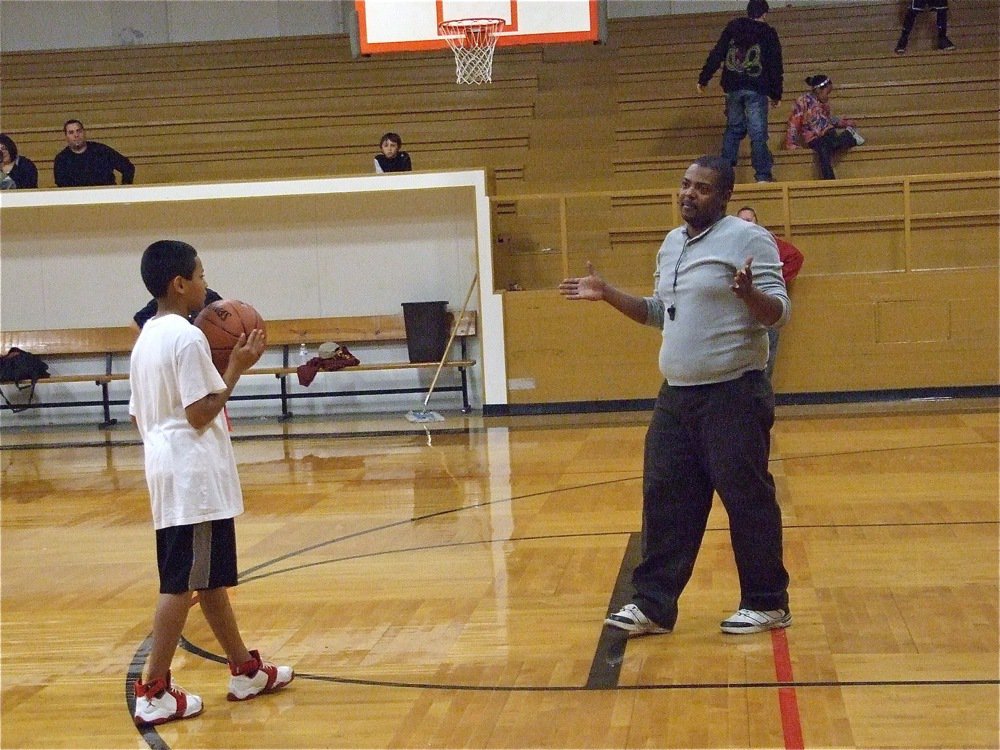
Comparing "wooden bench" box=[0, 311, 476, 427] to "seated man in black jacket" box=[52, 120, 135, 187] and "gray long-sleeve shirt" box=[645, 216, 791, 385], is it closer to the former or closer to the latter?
"seated man in black jacket" box=[52, 120, 135, 187]

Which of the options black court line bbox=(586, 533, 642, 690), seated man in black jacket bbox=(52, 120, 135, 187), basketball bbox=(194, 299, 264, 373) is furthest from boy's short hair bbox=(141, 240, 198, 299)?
seated man in black jacket bbox=(52, 120, 135, 187)

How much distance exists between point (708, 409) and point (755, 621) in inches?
31.6

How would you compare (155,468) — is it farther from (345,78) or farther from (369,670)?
(345,78)

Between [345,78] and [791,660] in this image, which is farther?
[345,78]

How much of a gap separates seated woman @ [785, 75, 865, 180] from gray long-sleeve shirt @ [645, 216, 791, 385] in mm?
9487

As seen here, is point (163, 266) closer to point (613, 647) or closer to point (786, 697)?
point (613, 647)

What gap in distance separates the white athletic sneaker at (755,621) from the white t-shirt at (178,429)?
73.8 inches

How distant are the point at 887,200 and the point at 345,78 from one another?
7644mm

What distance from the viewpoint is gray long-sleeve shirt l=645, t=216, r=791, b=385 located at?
437cm

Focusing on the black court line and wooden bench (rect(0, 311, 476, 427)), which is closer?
the black court line

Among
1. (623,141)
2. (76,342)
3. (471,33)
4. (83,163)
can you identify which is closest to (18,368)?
(76,342)

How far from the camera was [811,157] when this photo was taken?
559 inches

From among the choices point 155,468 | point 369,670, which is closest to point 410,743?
point 369,670

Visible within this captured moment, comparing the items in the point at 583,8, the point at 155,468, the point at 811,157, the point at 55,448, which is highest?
the point at 583,8
